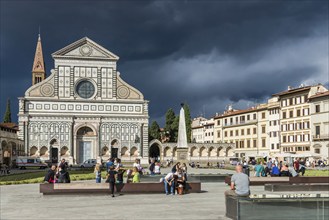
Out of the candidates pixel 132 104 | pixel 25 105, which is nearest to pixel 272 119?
pixel 132 104

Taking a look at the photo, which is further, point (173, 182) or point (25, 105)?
point (25, 105)

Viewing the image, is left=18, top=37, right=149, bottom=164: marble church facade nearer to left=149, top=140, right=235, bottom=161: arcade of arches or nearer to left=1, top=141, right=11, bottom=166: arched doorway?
left=149, top=140, right=235, bottom=161: arcade of arches

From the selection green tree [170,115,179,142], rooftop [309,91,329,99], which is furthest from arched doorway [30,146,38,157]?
rooftop [309,91,329,99]

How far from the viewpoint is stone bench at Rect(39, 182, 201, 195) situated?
65.6 ft

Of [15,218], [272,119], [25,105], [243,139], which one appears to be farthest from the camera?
[243,139]

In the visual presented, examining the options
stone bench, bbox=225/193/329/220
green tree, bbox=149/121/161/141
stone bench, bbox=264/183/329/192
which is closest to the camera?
stone bench, bbox=225/193/329/220

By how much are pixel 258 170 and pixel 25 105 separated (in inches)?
2097

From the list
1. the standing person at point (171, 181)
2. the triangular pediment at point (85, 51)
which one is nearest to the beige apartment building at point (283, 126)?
the triangular pediment at point (85, 51)

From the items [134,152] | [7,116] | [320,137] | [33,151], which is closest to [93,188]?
[320,137]

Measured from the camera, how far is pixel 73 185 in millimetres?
20094

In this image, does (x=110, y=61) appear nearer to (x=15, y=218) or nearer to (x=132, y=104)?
(x=132, y=104)

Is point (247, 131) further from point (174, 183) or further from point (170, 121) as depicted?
point (174, 183)

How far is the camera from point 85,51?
7712 cm

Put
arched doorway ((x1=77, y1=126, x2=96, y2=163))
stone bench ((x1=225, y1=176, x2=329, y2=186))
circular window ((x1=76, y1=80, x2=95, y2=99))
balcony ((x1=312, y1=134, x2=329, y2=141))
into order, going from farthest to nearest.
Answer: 1. circular window ((x1=76, y1=80, x2=95, y2=99))
2. arched doorway ((x1=77, y1=126, x2=96, y2=163))
3. balcony ((x1=312, y1=134, x2=329, y2=141))
4. stone bench ((x1=225, y1=176, x2=329, y2=186))
